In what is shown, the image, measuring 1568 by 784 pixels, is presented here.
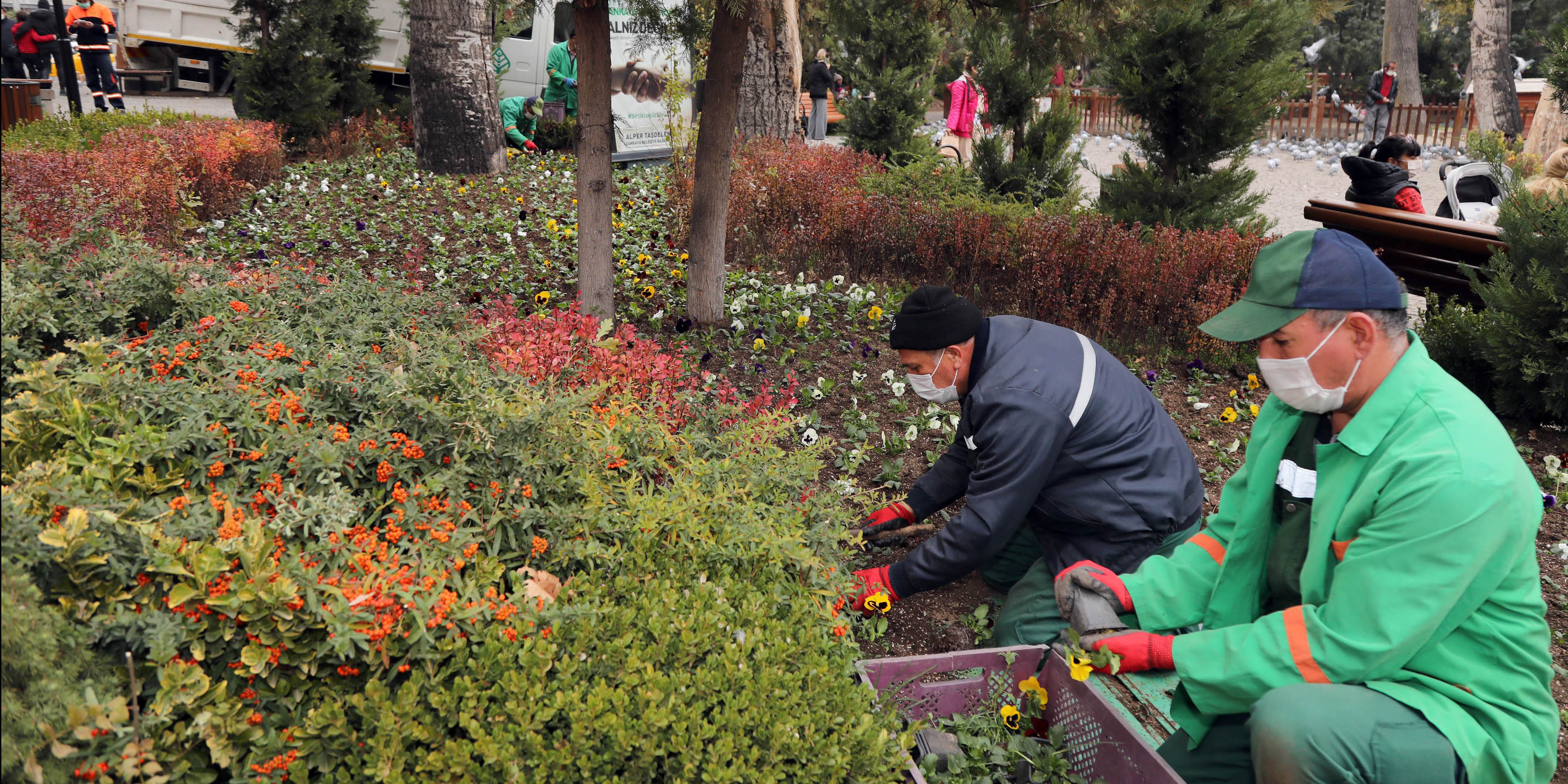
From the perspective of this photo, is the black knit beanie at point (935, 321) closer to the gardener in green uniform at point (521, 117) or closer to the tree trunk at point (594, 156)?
the tree trunk at point (594, 156)

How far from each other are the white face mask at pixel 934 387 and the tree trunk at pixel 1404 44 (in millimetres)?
23841

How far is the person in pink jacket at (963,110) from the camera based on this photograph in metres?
13.0

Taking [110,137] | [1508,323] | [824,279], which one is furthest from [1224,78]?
[110,137]

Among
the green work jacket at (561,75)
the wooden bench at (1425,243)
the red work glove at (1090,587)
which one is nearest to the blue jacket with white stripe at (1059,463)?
the red work glove at (1090,587)

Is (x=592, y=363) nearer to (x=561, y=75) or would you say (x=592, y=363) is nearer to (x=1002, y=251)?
(x=1002, y=251)

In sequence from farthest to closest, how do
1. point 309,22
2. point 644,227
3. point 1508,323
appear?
point 309,22, point 644,227, point 1508,323

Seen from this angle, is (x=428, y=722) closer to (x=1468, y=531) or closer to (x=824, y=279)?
(x=1468, y=531)

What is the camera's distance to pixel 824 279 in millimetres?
6297

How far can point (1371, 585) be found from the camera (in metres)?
1.96

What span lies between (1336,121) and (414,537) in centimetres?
2781

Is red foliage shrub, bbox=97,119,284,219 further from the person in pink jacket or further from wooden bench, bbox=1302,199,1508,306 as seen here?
the person in pink jacket

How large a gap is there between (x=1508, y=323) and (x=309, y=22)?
9.65 m

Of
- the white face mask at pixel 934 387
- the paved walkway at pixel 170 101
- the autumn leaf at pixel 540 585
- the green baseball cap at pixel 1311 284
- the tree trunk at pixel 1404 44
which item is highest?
the tree trunk at pixel 1404 44

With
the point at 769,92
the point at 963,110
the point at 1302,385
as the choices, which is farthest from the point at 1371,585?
the point at 963,110
